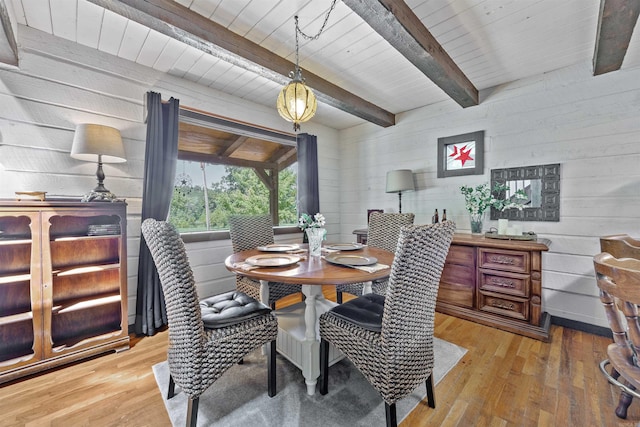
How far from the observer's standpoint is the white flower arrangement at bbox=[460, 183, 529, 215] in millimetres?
2698

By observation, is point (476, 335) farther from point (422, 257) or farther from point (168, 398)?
point (168, 398)

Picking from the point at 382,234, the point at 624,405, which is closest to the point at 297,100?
the point at 382,234

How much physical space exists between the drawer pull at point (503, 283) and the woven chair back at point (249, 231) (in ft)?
7.40

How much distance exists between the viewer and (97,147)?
1946mm

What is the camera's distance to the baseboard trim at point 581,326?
7.54ft

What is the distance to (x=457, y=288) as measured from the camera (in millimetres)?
2705

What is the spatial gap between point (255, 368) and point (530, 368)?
77.0 inches

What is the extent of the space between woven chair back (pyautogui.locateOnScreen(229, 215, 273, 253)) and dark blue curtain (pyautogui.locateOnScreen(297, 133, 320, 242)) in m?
1.04

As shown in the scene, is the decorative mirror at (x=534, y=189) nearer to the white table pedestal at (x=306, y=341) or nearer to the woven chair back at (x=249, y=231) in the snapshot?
the white table pedestal at (x=306, y=341)

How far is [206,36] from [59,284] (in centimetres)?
223

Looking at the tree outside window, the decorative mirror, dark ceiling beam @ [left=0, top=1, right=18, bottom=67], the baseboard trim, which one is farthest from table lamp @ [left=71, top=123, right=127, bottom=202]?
the baseboard trim

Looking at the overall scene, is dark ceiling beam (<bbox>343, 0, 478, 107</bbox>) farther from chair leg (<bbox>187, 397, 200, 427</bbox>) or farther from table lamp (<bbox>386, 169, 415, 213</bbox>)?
chair leg (<bbox>187, 397, 200, 427</bbox>)

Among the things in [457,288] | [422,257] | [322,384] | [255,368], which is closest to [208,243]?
[255,368]

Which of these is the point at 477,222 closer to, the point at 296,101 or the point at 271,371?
the point at 296,101
